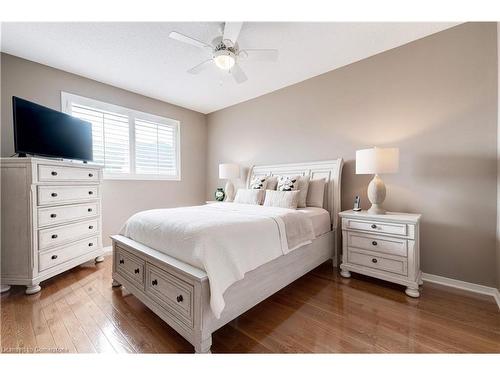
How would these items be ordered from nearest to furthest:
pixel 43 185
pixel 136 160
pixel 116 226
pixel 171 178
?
→ pixel 43 185 < pixel 116 226 < pixel 136 160 < pixel 171 178

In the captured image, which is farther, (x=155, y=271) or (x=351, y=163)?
(x=351, y=163)

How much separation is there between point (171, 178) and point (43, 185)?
2.04 m

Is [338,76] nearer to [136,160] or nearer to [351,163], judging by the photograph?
[351,163]

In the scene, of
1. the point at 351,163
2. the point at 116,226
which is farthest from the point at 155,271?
the point at 351,163

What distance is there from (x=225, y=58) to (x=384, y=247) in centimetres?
241

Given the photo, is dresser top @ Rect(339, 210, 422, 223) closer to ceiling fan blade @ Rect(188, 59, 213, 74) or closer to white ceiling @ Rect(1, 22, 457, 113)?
white ceiling @ Rect(1, 22, 457, 113)

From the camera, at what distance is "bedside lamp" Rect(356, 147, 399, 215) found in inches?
80.5

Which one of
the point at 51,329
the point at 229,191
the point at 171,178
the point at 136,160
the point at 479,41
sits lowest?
the point at 51,329

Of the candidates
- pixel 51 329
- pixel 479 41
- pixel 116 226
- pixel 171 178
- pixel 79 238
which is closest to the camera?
pixel 51 329

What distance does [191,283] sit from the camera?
1281 mm

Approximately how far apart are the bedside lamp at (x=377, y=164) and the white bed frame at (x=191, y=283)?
70 centimetres

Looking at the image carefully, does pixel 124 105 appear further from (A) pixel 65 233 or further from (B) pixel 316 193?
(B) pixel 316 193

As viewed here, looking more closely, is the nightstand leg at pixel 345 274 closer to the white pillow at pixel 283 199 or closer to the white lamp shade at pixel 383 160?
the white pillow at pixel 283 199

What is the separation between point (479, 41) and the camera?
75.5 inches
